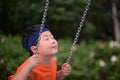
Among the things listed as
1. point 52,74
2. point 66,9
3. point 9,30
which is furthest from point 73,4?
point 52,74

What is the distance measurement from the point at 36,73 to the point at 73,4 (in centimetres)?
528

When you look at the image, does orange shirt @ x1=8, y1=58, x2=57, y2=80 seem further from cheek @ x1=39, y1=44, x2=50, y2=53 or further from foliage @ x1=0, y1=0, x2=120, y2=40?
foliage @ x1=0, y1=0, x2=120, y2=40

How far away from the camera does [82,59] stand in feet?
20.4

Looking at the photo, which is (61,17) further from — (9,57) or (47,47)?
(47,47)

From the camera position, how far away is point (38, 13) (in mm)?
7629

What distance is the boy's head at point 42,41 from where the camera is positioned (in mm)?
3135

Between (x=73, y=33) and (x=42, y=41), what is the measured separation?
492cm

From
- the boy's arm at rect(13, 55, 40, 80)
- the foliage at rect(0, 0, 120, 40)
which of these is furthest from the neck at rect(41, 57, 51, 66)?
the foliage at rect(0, 0, 120, 40)

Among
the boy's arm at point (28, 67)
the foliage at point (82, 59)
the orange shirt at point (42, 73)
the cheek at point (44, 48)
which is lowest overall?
the foliage at point (82, 59)

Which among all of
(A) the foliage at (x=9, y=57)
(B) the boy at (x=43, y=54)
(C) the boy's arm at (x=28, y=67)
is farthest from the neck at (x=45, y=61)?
(A) the foliage at (x=9, y=57)

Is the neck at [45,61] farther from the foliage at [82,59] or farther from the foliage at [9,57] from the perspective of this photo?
the foliage at [82,59]

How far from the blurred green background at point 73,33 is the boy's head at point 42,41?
143 centimetres

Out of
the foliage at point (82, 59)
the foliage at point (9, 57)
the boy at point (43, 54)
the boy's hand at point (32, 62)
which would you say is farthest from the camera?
the foliage at point (82, 59)

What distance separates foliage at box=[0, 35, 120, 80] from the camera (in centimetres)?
518
